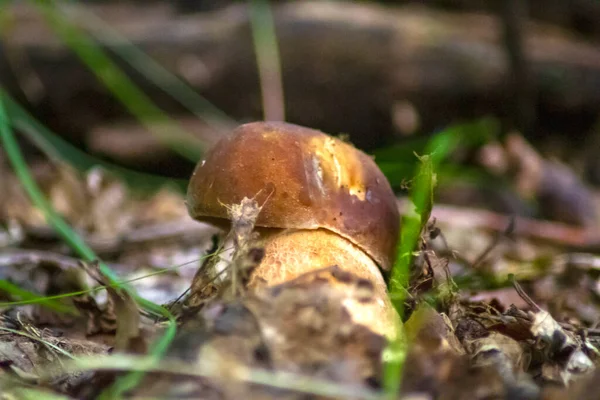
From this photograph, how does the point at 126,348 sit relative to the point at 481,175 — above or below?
above

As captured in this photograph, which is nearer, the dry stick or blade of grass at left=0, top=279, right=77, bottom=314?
blade of grass at left=0, top=279, right=77, bottom=314

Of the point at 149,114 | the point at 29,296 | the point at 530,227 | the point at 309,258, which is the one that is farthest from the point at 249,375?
the point at 149,114

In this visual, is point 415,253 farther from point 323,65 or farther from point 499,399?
point 323,65

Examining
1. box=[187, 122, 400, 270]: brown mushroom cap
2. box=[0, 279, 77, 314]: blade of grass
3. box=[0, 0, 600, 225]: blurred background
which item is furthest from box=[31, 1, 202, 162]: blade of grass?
box=[187, 122, 400, 270]: brown mushroom cap

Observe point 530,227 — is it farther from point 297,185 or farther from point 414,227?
point 297,185

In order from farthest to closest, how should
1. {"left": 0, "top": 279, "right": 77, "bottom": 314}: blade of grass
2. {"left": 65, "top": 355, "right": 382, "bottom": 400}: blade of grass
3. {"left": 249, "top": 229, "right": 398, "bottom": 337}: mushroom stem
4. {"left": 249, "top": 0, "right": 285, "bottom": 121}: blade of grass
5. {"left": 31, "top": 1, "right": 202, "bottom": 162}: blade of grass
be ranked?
{"left": 249, "top": 0, "right": 285, "bottom": 121}: blade of grass < {"left": 31, "top": 1, "right": 202, "bottom": 162}: blade of grass < {"left": 0, "top": 279, "right": 77, "bottom": 314}: blade of grass < {"left": 249, "top": 229, "right": 398, "bottom": 337}: mushroom stem < {"left": 65, "top": 355, "right": 382, "bottom": 400}: blade of grass

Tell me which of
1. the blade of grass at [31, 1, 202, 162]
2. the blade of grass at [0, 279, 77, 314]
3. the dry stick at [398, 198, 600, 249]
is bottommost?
the dry stick at [398, 198, 600, 249]

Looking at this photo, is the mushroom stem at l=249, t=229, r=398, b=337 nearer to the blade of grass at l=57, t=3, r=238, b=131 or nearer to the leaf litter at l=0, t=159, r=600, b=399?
the leaf litter at l=0, t=159, r=600, b=399

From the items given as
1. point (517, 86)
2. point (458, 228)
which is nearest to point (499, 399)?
point (458, 228)
